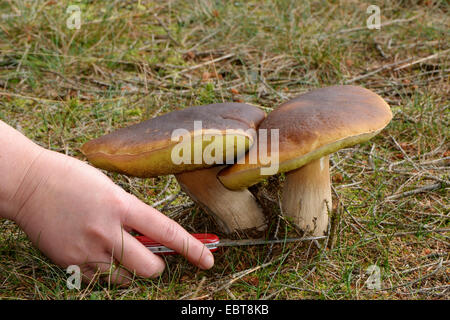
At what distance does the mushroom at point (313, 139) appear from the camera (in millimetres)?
1056

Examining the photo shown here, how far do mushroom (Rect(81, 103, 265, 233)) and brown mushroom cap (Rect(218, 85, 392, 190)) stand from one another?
2.0 inches

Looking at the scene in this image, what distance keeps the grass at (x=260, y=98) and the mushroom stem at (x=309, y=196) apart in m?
0.05

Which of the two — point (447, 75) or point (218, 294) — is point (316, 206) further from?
point (447, 75)

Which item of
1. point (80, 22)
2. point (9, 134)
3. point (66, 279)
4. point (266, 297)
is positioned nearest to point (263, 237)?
point (266, 297)

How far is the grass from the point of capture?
4.03ft

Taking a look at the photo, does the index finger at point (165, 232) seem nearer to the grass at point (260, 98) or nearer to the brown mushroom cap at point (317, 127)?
the grass at point (260, 98)

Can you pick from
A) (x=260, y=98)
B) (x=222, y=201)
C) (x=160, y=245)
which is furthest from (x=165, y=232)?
(x=260, y=98)

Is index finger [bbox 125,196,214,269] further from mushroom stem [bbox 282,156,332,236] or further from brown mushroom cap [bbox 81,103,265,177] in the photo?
mushroom stem [bbox 282,156,332,236]

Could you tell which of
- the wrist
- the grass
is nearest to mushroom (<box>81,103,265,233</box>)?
the wrist

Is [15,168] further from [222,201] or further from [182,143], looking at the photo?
[222,201]

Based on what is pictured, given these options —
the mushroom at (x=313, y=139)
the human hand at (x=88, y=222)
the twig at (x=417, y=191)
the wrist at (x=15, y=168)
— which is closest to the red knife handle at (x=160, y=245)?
the human hand at (x=88, y=222)

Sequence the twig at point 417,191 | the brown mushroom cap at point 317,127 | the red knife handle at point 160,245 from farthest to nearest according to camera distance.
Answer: the twig at point 417,191, the red knife handle at point 160,245, the brown mushroom cap at point 317,127

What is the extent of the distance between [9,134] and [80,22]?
184cm
